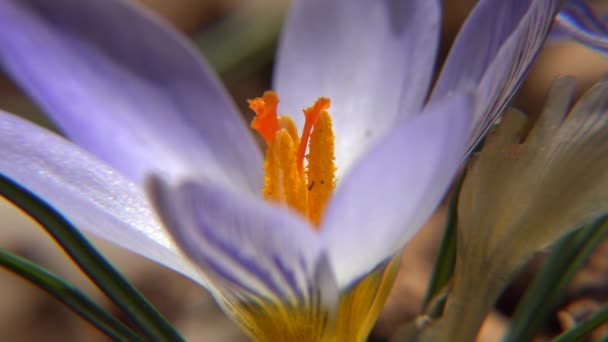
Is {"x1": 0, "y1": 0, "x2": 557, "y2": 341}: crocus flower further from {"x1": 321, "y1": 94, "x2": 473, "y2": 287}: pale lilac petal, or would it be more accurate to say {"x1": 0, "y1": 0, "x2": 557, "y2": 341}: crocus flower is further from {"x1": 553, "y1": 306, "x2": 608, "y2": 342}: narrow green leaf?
{"x1": 553, "y1": 306, "x2": 608, "y2": 342}: narrow green leaf

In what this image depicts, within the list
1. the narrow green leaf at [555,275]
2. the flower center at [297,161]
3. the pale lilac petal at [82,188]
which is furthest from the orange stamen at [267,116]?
the narrow green leaf at [555,275]

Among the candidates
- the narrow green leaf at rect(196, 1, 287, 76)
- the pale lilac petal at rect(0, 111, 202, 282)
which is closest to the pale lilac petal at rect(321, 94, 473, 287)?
the pale lilac petal at rect(0, 111, 202, 282)

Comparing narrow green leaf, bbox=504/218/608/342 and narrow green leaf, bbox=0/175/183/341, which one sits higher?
narrow green leaf, bbox=0/175/183/341

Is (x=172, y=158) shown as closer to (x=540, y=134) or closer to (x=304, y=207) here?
(x=304, y=207)

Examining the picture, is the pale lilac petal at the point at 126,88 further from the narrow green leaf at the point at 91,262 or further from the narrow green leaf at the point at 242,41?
the narrow green leaf at the point at 242,41

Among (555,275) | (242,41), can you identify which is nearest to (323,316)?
(555,275)

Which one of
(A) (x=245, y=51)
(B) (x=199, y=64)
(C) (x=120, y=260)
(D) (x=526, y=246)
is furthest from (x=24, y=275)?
(A) (x=245, y=51)

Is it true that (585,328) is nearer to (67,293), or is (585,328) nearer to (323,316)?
(323,316)
